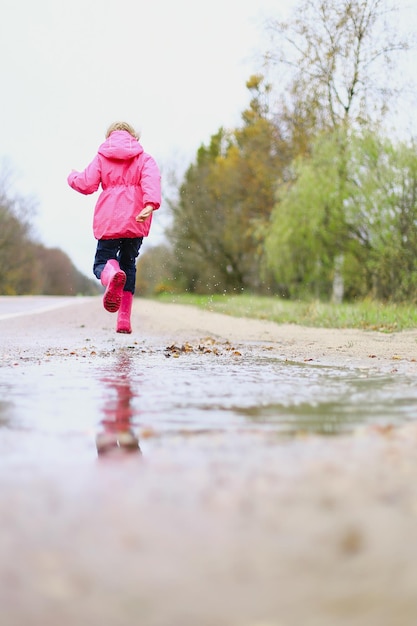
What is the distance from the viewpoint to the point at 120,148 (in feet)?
20.0

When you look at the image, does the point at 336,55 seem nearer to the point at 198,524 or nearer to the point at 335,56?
the point at 335,56

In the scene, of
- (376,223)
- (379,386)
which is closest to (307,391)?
(379,386)

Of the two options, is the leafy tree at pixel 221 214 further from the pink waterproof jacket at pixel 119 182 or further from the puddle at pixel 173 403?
the puddle at pixel 173 403

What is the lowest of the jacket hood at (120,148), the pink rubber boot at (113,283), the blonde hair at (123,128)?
the pink rubber boot at (113,283)

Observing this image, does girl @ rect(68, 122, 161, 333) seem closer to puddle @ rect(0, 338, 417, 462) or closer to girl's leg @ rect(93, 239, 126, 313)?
girl's leg @ rect(93, 239, 126, 313)

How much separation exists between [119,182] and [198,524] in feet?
17.1

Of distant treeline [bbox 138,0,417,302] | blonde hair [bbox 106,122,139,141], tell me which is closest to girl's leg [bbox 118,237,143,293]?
blonde hair [bbox 106,122,139,141]

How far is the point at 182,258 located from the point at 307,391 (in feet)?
133

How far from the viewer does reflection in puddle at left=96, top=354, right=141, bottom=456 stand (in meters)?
1.84

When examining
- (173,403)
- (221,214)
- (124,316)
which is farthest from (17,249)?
(173,403)

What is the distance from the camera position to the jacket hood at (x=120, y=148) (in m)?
6.10

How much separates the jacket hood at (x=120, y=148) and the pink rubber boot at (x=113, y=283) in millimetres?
874

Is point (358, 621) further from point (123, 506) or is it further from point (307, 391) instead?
point (307, 391)

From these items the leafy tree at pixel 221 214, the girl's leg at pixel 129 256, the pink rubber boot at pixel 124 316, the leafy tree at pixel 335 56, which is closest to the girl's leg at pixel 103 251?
the girl's leg at pixel 129 256
